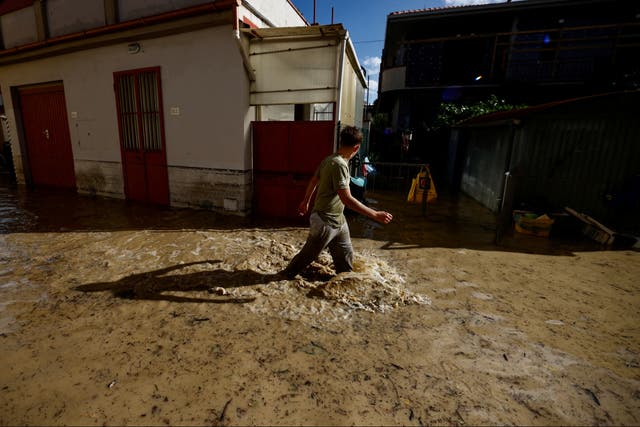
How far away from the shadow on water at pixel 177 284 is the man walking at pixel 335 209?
65cm

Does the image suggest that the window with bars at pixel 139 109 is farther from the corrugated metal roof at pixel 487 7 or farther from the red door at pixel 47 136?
the corrugated metal roof at pixel 487 7

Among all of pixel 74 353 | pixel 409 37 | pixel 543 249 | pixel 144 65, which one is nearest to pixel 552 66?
pixel 409 37

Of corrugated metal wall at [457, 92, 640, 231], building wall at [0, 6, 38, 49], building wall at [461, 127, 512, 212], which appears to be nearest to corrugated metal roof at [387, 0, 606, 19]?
building wall at [461, 127, 512, 212]

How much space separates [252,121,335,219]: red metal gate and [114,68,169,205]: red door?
273cm

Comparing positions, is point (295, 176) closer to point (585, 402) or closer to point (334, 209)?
point (334, 209)

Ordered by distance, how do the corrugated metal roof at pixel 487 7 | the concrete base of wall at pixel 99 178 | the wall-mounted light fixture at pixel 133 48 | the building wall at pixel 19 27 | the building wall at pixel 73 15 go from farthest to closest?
the corrugated metal roof at pixel 487 7 → the building wall at pixel 19 27 → the concrete base of wall at pixel 99 178 → the building wall at pixel 73 15 → the wall-mounted light fixture at pixel 133 48

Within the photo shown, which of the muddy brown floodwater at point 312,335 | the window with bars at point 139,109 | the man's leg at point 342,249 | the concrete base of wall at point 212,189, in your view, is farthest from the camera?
the window with bars at point 139,109

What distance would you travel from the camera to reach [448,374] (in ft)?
8.21

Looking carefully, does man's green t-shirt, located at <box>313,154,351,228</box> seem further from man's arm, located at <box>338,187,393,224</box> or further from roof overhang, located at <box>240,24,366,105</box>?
roof overhang, located at <box>240,24,366,105</box>

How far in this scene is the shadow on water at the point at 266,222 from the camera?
593 centimetres

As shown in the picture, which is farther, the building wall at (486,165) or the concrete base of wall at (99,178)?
the concrete base of wall at (99,178)

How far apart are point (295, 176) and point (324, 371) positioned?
500cm

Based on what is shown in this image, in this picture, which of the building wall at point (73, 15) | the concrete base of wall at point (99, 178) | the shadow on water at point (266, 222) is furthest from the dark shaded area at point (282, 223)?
the building wall at point (73, 15)

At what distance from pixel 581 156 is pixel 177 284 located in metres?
8.63
